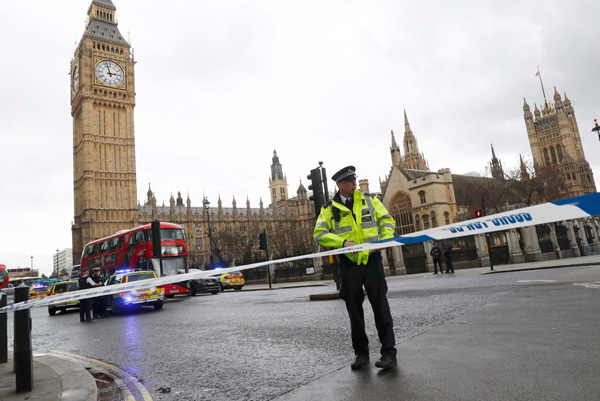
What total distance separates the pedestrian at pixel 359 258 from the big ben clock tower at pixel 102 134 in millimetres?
71701

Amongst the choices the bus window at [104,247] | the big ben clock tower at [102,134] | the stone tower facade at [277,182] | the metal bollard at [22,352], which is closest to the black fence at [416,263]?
the bus window at [104,247]

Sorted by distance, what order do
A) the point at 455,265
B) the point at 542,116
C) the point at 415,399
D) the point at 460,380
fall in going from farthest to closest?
the point at 542,116 → the point at 455,265 → the point at 460,380 → the point at 415,399

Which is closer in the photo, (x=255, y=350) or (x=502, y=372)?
(x=502, y=372)

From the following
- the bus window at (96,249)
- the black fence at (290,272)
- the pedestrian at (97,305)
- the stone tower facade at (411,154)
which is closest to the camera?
the pedestrian at (97,305)

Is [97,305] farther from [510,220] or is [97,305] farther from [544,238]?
[544,238]

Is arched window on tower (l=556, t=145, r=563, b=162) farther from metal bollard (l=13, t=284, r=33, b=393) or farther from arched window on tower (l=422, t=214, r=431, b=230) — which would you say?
metal bollard (l=13, t=284, r=33, b=393)

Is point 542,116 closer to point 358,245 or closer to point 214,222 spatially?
point 214,222

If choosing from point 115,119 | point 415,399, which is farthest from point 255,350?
point 115,119

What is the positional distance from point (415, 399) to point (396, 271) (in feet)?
76.4

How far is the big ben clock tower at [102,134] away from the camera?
227 feet

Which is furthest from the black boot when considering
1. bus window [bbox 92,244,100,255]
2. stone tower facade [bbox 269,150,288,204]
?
stone tower facade [bbox 269,150,288,204]

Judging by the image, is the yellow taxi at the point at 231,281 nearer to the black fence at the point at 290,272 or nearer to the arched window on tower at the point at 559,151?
the black fence at the point at 290,272

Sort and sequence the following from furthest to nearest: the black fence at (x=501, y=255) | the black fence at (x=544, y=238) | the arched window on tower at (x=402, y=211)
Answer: the arched window on tower at (x=402, y=211)
the black fence at (x=501, y=255)
the black fence at (x=544, y=238)

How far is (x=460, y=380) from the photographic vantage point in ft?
9.40
